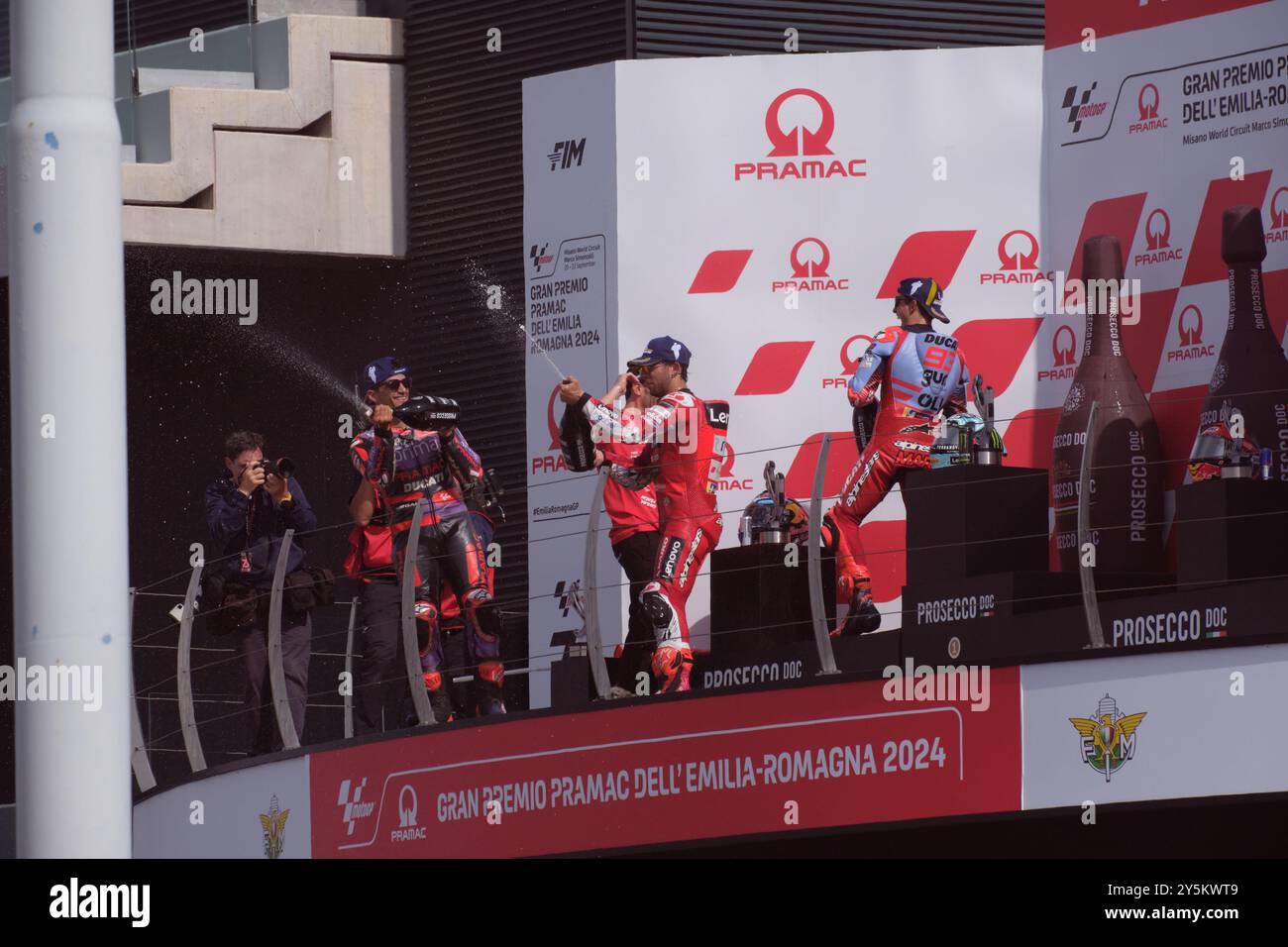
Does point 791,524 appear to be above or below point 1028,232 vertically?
below

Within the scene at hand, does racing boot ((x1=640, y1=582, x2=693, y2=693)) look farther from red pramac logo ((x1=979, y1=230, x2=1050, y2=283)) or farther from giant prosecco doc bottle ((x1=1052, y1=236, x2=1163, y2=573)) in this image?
red pramac logo ((x1=979, y1=230, x2=1050, y2=283))

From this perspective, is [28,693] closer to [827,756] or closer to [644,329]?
[827,756]

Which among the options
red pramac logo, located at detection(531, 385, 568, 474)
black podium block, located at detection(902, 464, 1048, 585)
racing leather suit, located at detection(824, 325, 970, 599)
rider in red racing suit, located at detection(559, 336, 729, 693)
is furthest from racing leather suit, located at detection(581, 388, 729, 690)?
red pramac logo, located at detection(531, 385, 568, 474)

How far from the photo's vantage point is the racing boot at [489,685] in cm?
981

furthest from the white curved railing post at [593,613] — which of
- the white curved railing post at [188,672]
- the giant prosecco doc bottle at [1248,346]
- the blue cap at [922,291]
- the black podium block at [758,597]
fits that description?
the giant prosecco doc bottle at [1248,346]

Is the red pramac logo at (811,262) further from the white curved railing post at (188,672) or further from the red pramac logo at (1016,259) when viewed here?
the white curved railing post at (188,672)

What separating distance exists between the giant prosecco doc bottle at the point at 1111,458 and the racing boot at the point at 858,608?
1.13 meters

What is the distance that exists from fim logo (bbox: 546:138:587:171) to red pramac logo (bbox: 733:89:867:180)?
1.00 m

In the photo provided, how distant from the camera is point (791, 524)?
9.88m
